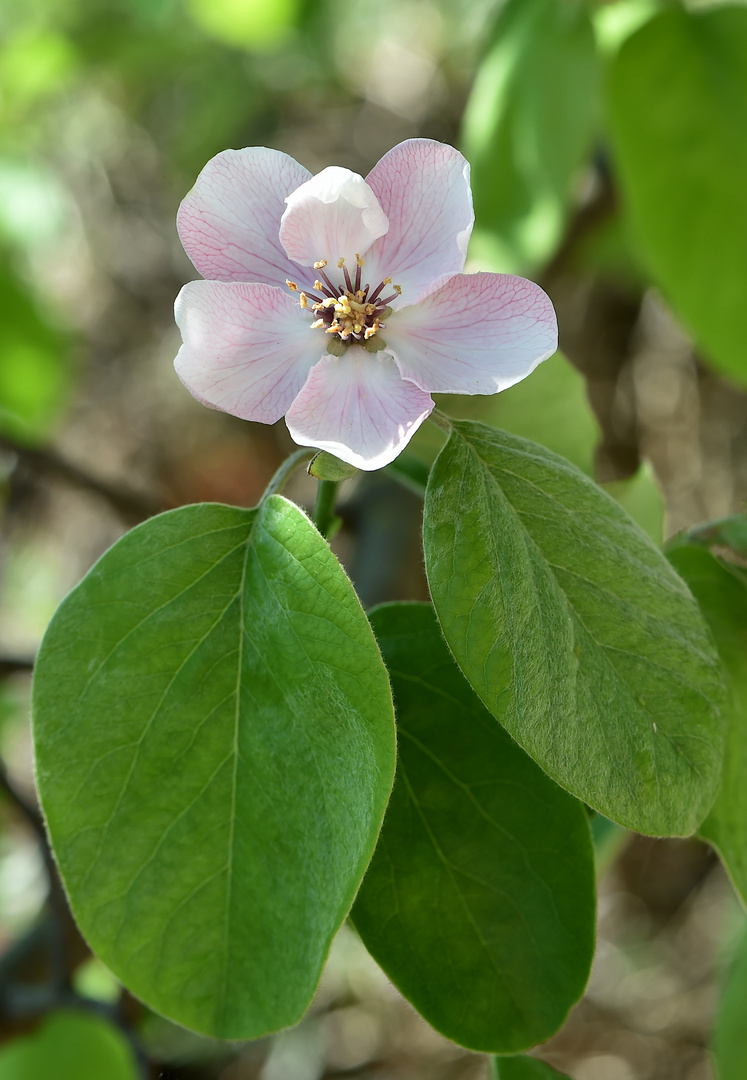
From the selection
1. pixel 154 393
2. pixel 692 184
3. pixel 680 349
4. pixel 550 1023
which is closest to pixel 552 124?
pixel 692 184

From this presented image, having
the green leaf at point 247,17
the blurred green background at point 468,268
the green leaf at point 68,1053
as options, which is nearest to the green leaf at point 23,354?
the blurred green background at point 468,268

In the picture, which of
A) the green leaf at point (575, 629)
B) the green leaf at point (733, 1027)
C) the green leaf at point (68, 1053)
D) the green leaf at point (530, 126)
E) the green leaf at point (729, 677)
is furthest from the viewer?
the green leaf at point (530, 126)

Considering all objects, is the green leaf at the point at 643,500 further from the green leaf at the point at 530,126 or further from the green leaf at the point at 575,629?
the green leaf at the point at 530,126

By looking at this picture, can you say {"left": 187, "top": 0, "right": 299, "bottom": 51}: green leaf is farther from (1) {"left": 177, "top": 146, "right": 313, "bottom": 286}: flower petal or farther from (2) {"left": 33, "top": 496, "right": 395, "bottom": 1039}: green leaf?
(2) {"left": 33, "top": 496, "right": 395, "bottom": 1039}: green leaf

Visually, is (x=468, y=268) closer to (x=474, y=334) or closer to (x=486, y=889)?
(x=474, y=334)

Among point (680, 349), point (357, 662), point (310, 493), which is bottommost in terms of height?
point (310, 493)

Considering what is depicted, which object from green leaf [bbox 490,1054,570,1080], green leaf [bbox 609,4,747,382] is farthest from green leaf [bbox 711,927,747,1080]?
green leaf [bbox 609,4,747,382]

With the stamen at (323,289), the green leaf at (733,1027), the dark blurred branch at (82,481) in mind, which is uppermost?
the stamen at (323,289)

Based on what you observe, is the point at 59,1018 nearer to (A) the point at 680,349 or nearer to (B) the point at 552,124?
(B) the point at 552,124
